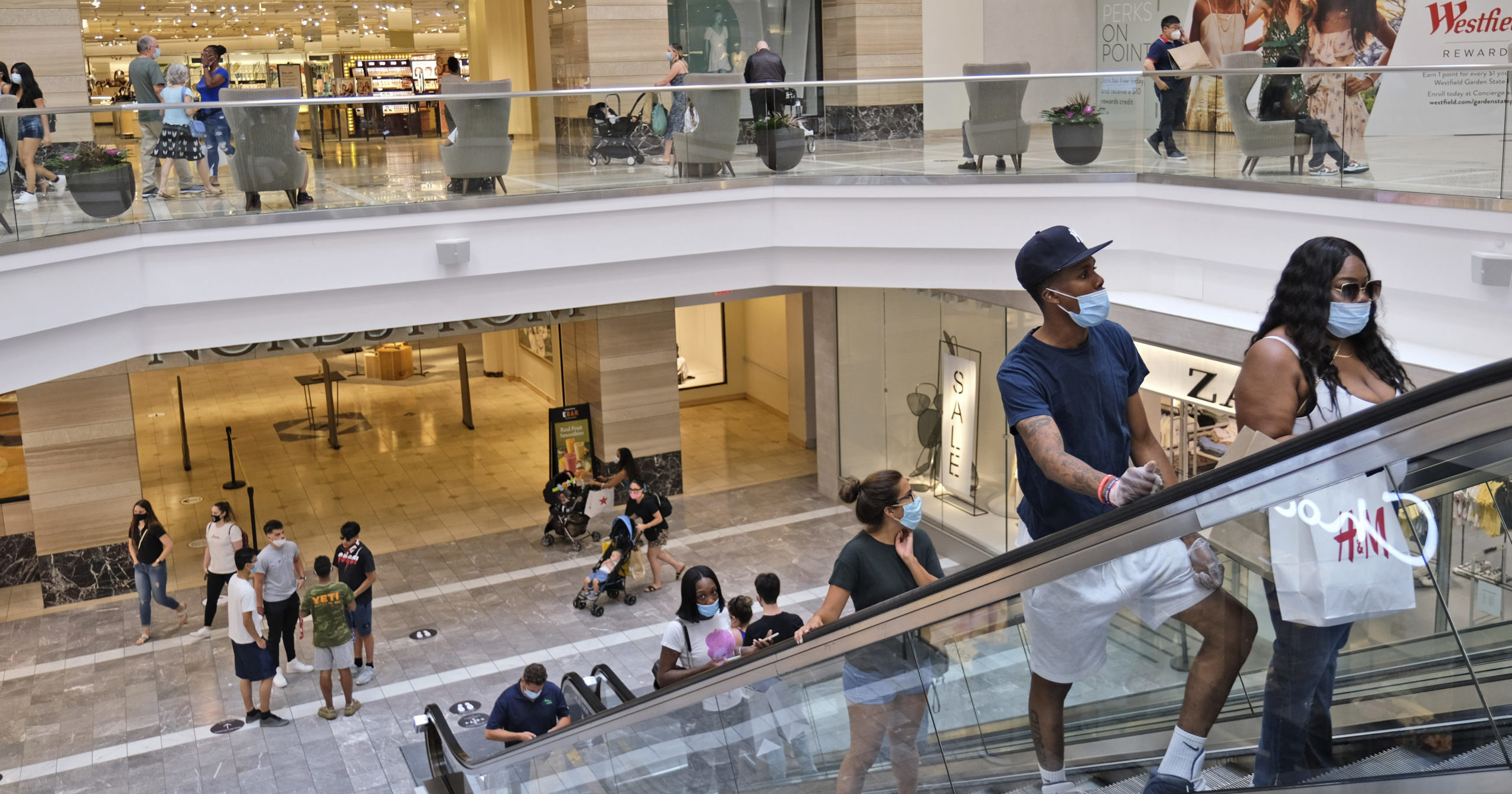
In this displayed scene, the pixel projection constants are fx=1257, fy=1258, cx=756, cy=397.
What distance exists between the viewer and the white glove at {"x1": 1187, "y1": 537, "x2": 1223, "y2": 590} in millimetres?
2684

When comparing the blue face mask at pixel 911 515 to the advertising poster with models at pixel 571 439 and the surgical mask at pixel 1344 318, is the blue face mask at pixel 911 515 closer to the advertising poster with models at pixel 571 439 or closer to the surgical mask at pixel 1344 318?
the surgical mask at pixel 1344 318

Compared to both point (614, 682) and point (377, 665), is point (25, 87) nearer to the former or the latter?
point (377, 665)

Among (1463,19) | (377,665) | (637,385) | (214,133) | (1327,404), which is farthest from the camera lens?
(637,385)

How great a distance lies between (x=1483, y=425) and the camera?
2.25 meters

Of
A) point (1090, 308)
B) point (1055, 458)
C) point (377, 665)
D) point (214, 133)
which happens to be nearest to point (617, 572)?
point (377, 665)

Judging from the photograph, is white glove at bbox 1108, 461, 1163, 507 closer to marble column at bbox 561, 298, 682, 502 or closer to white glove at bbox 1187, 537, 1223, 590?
white glove at bbox 1187, 537, 1223, 590

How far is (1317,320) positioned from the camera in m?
3.43

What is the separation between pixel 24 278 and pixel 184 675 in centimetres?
406

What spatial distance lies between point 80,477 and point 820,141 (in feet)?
28.5

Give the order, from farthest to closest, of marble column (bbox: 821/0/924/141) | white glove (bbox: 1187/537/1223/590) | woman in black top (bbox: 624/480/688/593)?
marble column (bbox: 821/0/924/141), woman in black top (bbox: 624/480/688/593), white glove (bbox: 1187/537/1223/590)

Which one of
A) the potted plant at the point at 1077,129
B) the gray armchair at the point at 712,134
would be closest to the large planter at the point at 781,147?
the gray armchair at the point at 712,134

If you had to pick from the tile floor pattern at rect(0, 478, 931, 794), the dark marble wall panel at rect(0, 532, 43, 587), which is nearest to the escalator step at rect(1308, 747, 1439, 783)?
the tile floor pattern at rect(0, 478, 931, 794)

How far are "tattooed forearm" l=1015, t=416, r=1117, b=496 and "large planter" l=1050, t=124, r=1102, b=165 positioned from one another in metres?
9.28

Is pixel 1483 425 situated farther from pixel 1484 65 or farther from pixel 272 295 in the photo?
pixel 272 295
